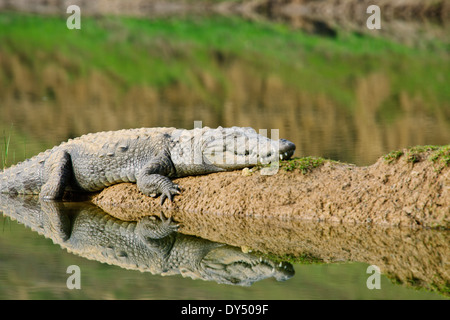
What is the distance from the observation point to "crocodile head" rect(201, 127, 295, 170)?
9005 mm

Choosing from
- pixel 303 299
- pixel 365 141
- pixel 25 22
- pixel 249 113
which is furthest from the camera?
pixel 25 22

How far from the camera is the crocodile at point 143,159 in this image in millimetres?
9211

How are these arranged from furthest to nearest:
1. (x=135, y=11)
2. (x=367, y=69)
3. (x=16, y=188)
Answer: (x=135, y=11) < (x=367, y=69) < (x=16, y=188)

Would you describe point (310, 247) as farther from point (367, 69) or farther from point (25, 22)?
point (25, 22)

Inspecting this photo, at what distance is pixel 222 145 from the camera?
930 cm

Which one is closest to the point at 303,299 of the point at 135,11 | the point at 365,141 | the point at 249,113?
the point at 365,141

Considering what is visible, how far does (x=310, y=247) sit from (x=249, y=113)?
11285mm

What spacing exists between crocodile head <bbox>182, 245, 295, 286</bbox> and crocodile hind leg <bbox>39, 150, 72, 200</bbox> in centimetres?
322

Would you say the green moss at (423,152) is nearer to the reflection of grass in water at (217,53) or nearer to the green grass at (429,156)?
the green grass at (429,156)

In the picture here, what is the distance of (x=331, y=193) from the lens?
334 inches

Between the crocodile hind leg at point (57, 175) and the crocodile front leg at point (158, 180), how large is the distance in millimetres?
1209
